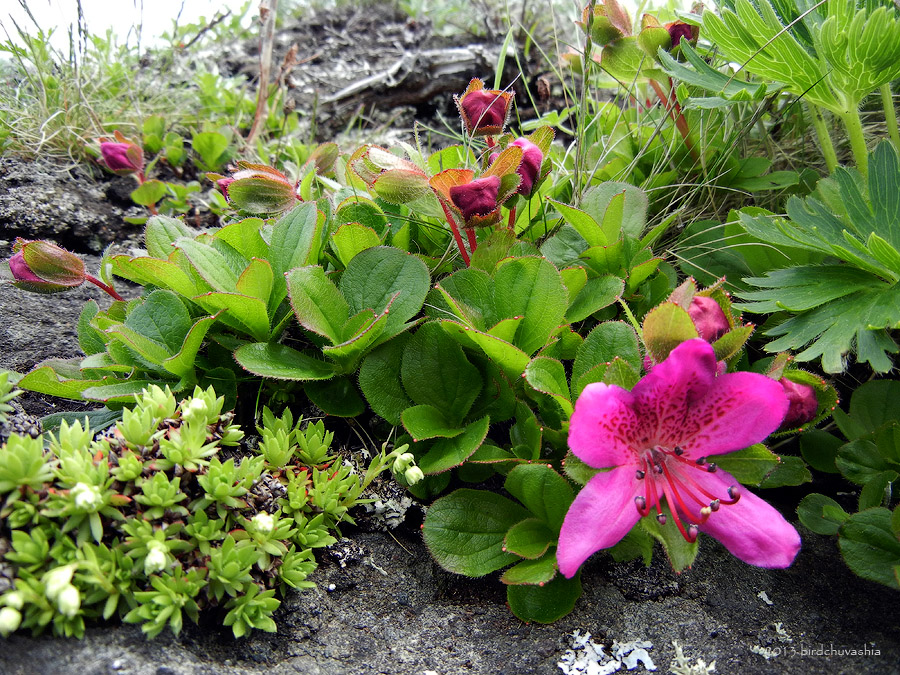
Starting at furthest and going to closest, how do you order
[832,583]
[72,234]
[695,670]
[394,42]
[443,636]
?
[394,42]
[72,234]
[832,583]
[443,636]
[695,670]

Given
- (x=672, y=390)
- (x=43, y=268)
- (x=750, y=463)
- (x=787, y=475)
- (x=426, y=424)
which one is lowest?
(x=787, y=475)

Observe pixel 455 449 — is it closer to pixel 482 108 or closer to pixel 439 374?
pixel 439 374

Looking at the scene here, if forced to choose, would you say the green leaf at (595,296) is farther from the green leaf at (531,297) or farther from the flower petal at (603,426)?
the flower petal at (603,426)

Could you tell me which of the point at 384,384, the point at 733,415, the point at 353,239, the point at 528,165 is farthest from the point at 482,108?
the point at 733,415

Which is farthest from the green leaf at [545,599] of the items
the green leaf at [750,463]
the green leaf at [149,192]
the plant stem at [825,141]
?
the green leaf at [149,192]

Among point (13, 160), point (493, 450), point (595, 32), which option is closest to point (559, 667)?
point (493, 450)

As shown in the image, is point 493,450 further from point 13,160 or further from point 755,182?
point 13,160
